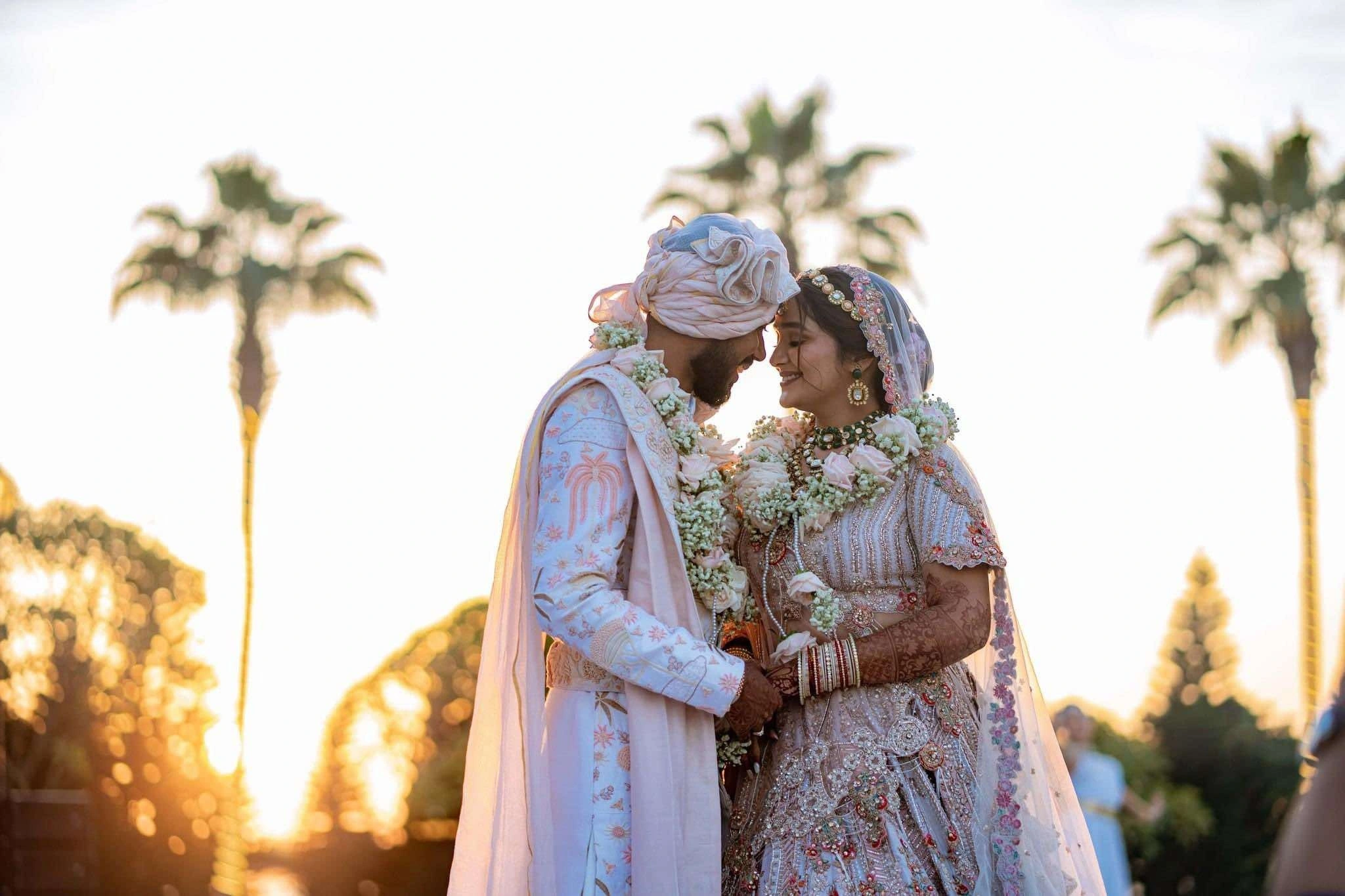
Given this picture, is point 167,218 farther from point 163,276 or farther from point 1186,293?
point 1186,293

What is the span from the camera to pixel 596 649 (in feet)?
11.6

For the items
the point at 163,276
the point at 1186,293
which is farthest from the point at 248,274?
the point at 1186,293

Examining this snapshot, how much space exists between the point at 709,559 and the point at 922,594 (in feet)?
1.86

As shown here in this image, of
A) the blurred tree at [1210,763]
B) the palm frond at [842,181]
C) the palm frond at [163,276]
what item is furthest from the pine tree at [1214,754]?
the palm frond at [163,276]

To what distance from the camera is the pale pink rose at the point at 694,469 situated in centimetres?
378

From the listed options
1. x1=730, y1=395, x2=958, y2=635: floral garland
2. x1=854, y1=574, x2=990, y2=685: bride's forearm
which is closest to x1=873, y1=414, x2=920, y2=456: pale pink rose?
x1=730, y1=395, x2=958, y2=635: floral garland

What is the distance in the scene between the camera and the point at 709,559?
3756 millimetres

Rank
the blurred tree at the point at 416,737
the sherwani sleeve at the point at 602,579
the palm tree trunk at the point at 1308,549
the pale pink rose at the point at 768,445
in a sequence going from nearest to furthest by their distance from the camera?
the sherwani sleeve at the point at 602,579 → the pale pink rose at the point at 768,445 → the blurred tree at the point at 416,737 → the palm tree trunk at the point at 1308,549

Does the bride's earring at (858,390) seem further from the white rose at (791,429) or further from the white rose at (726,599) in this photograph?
the white rose at (726,599)

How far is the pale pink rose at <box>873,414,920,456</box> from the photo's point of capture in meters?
3.87

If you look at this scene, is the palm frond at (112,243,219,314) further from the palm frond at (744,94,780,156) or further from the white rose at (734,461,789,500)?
the white rose at (734,461,789,500)

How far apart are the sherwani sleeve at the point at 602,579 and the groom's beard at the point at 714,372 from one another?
1.06ft

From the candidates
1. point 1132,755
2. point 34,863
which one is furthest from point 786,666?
point 1132,755

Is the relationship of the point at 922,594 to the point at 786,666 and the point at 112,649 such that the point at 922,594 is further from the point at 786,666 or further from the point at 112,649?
the point at 112,649
